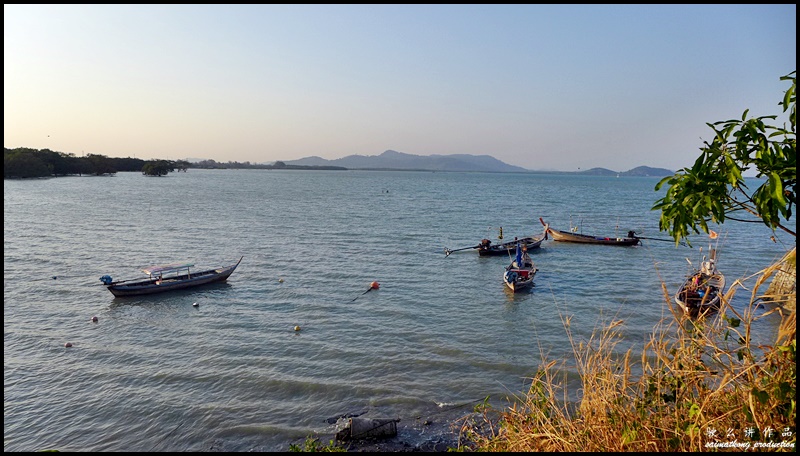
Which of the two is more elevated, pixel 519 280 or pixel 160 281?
pixel 519 280

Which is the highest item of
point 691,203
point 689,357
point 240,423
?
point 691,203

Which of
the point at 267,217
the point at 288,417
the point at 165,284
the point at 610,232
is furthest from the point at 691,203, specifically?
the point at 267,217

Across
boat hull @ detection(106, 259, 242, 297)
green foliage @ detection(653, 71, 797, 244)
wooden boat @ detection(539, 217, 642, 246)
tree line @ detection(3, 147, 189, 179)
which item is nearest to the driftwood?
green foliage @ detection(653, 71, 797, 244)

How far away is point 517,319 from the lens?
22.5 meters

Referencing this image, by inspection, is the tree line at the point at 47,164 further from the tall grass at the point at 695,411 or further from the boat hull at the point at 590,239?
the tall grass at the point at 695,411

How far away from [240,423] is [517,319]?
13362 mm

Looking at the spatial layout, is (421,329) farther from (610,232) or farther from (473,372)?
(610,232)

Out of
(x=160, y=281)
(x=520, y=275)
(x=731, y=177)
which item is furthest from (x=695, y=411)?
(x=160, y=281)

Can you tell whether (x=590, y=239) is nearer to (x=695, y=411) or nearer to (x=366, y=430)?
(x=366, y=430)

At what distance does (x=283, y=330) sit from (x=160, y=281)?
10.5 m

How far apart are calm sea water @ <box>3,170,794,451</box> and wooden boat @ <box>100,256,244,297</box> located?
60cm

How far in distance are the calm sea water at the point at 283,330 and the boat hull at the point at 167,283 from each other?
55 cm

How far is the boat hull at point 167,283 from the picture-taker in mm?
25922

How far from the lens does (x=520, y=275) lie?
28359 mm
